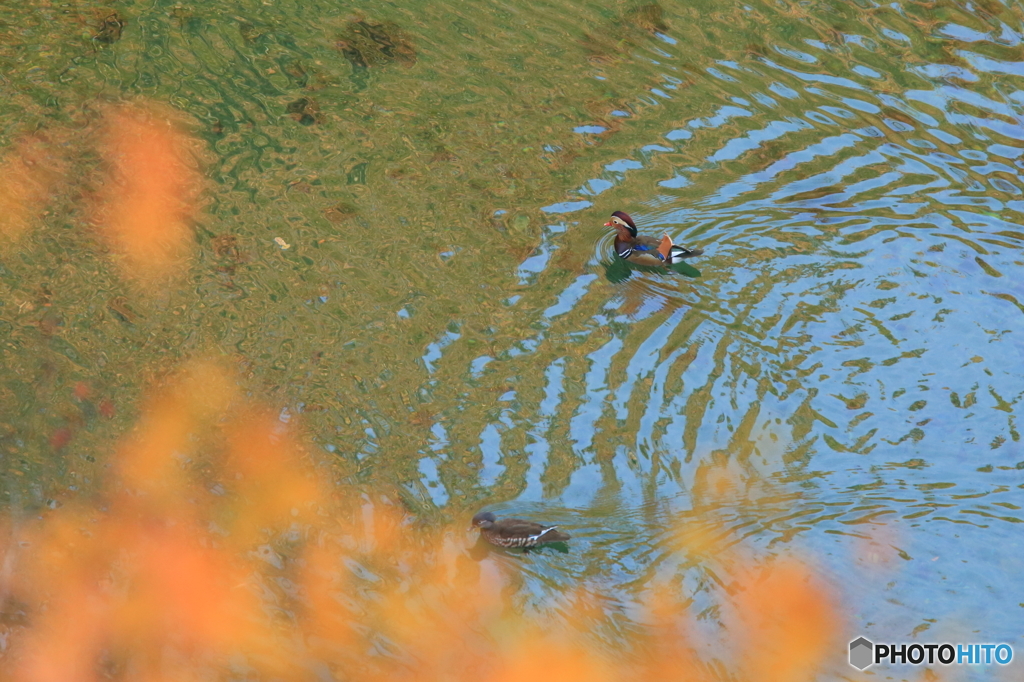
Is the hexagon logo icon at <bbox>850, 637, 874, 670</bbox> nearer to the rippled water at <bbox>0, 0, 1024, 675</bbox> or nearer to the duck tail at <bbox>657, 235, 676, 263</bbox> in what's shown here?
the rippled water at <bbox>0, 0, 1024, 675</bbox>

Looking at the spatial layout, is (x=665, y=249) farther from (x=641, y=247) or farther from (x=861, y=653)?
(x=861, y=653)

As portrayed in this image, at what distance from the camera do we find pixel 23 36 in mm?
9086

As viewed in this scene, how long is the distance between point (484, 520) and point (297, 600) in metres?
1.18

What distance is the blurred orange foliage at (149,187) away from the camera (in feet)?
24.9

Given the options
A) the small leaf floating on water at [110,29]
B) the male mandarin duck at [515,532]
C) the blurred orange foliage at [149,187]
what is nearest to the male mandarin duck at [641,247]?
the male mandarin duck at [515,532]

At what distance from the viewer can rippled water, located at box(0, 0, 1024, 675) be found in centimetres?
604

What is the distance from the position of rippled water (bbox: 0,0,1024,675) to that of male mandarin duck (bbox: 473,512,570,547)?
0.41ft

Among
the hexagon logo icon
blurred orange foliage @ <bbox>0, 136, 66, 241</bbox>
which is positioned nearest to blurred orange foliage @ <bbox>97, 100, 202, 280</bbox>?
blurred orange foliage @ <bbox>0, 136, 66, 241</bbox>

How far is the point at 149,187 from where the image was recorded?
314 inches

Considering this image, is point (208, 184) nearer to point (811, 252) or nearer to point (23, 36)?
point (23, 36)

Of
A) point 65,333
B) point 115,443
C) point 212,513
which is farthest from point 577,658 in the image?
point 65,333

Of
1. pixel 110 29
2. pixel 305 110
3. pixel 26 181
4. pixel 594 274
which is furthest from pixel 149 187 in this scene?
pixel 594 274

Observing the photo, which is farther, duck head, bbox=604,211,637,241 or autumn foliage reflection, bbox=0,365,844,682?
duck head, bbox=604,211,637,241

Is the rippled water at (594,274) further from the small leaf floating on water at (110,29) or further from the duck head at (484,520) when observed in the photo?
the duck head at (484,520)
